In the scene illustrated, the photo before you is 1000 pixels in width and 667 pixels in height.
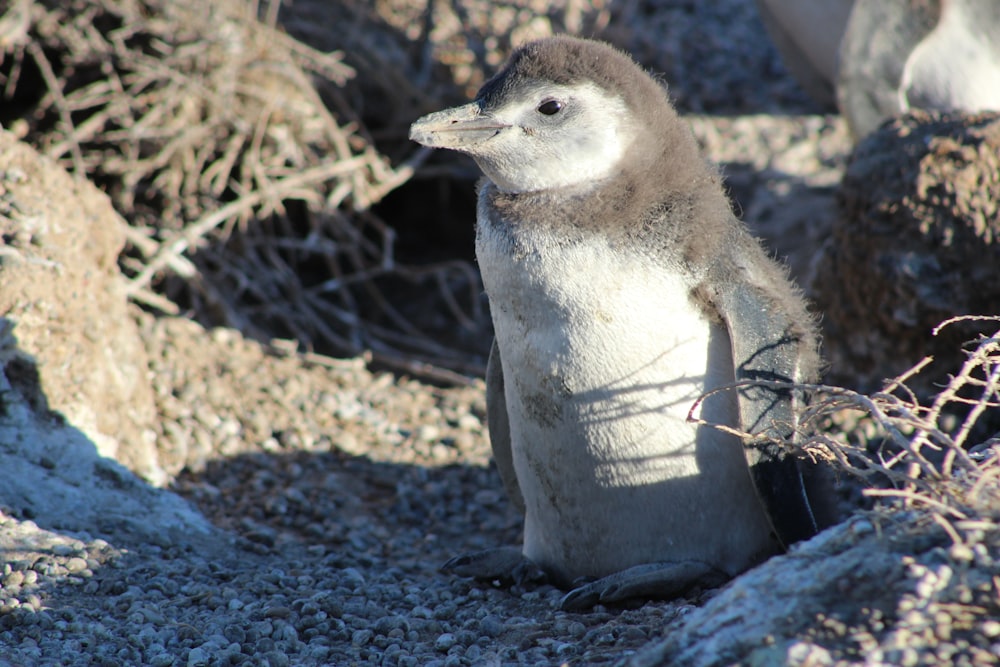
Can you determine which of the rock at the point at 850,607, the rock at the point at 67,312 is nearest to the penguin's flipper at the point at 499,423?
the rock at the point at 67,312

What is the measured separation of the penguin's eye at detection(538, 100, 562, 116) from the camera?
92.1 inches

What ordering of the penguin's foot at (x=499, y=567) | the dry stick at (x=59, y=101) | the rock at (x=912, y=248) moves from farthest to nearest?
the dry stick at (x=59, y=101)
the rock at (x=912, y=248)
the penguin's foot at (x=499, y=567)

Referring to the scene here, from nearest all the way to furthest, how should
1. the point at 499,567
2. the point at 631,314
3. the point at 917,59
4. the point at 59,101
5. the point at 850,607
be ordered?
the point at 850,607 < the point at 631,314 < the point at 499,567 < the point at 59,101 < the point at 917,59

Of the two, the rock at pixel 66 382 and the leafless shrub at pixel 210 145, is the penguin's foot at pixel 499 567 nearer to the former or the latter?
the rock at pixel 66 382

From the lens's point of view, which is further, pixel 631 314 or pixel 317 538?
pixel 317 538

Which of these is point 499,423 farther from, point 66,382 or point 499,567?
point 66,382

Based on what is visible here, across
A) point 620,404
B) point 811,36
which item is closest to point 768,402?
point 620,404

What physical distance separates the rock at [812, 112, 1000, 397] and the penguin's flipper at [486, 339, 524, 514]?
4.39ft

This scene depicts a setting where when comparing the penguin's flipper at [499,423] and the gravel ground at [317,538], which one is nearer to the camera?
the gravel ground at [317,538]

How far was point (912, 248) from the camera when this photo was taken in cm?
328

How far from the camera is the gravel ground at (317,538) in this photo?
212 cm

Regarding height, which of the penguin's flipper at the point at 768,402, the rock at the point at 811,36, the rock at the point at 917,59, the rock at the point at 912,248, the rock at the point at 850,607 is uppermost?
the rock at the point at 811,36

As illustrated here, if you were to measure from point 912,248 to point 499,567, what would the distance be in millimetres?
1640

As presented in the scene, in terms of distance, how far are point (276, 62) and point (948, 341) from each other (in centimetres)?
295
